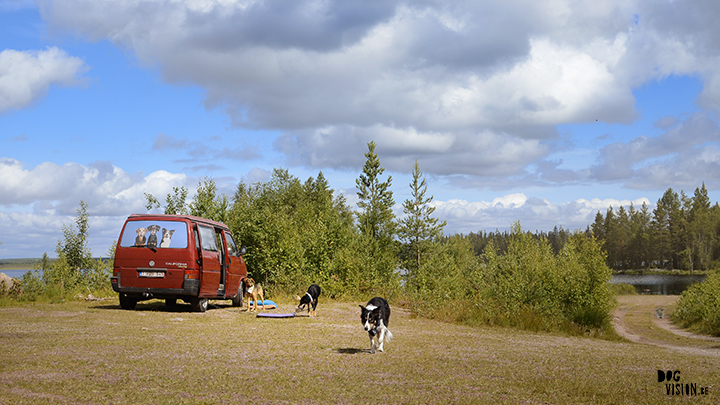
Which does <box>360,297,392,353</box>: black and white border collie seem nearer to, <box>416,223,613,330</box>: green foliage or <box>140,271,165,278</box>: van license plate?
<box>140,271,165,278</box>: van license plate

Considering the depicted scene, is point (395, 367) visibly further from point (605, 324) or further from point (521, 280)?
point (605, 324)

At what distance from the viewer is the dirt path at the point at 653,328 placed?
23928 millimetres

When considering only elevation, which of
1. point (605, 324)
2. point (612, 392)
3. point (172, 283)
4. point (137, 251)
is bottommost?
point (605, 324)

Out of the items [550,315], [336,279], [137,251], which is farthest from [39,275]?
[550,315]

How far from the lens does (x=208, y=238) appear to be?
1511 cm

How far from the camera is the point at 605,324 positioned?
25.3 m

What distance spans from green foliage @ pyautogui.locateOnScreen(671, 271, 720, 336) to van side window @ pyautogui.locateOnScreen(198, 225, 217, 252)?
89.9 ft

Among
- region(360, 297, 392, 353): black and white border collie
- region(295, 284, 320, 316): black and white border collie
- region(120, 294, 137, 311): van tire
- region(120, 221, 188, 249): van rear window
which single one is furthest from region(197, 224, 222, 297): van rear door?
region(360, 297, 392, 353): black and white border collie

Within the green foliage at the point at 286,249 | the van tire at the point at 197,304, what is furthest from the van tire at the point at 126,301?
the green foliage at the point at 286,249

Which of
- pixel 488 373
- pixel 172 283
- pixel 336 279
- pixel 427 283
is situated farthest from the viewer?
pixel 336 279

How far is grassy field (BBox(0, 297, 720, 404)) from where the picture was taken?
6.04m

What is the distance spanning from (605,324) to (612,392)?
20757 millimetres

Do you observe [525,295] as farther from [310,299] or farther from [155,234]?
[155,234]

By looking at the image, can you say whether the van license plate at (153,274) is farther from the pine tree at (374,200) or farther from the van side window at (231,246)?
the pine tree at (374,200)
